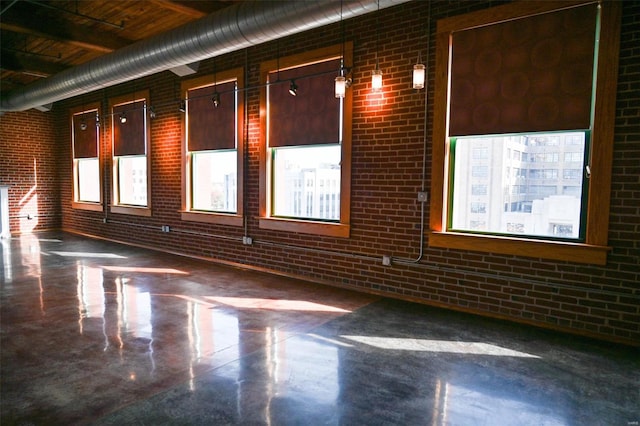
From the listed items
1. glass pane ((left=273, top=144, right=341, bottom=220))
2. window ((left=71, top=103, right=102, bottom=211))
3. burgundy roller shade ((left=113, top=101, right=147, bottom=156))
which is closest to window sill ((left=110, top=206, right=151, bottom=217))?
window ((left=71, top=103, right=102, bottom=211))

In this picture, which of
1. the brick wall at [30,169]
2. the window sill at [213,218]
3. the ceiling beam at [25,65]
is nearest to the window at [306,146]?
the window sill at [213,218]

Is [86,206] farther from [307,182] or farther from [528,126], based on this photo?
[528,126]

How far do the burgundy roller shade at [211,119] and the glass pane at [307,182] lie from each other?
110 centimetres

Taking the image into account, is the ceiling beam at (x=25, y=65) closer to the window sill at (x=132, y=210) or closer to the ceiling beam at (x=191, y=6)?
the window sill at (x=132, y=210)

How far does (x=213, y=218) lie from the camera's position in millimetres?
6863

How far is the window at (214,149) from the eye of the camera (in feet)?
21.3

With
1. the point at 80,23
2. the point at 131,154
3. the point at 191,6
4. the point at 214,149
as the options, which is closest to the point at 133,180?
the point at 131,154

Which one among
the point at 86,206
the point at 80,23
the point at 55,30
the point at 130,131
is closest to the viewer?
the point at 55,30

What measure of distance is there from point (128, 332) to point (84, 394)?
1123 mm

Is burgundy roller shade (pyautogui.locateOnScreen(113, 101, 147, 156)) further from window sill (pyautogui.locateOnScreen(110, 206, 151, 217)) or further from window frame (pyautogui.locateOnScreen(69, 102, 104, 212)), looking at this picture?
window sill (pyautogui.locateOnScreen(110, 206, 151, 217))

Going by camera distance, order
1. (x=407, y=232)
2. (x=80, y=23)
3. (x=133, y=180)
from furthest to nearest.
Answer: (x=133, y=180)
(x=80, y=23)
(x=407, y=232)

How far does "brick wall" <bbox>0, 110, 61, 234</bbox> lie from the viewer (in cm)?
989

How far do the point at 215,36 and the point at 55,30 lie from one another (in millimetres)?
3145

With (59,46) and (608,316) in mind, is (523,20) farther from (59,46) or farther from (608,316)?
(59,46)
